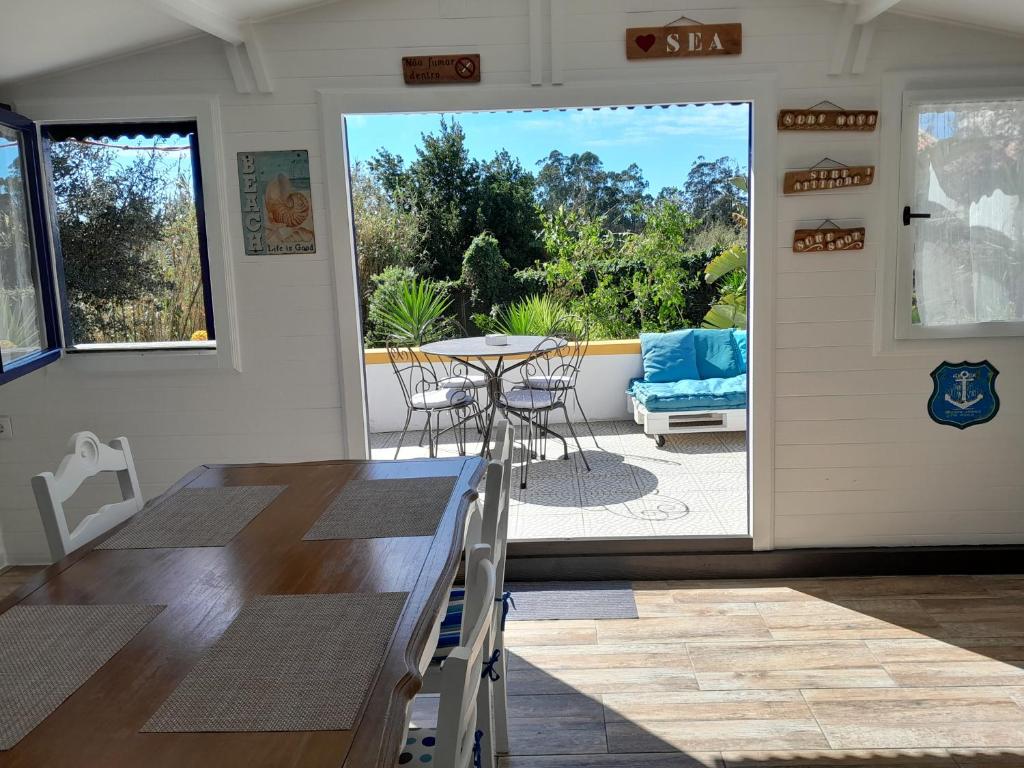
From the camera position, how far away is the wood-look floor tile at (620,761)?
265 cm

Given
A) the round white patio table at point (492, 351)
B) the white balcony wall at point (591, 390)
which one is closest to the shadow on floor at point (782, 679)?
the round white patio table at point (492, 351)

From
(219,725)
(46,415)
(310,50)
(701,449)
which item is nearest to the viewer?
(219,725)

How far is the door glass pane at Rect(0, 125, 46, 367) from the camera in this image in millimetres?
3748

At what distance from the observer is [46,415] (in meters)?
4.16

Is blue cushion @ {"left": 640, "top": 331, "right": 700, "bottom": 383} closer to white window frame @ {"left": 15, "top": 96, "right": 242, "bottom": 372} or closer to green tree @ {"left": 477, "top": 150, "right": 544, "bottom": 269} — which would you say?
green tree @ {"left": 477, "top": 150, "right": 544, "bottom": 269}

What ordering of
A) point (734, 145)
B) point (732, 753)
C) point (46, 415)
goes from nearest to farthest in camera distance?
1. point (732, 753)
2. point (46, 415)
3. point (734, 145)

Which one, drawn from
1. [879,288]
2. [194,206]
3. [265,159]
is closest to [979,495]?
[879,288]

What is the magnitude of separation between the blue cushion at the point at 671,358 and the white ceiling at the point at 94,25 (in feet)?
14.0

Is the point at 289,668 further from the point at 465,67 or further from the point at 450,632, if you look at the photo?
the point at 465,67

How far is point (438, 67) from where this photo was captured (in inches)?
149

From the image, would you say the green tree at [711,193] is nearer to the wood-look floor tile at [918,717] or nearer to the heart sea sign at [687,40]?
the heart sea sign at [687,40]

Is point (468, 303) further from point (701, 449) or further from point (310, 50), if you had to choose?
point (310, 50)

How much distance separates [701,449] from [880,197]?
10.3 feet

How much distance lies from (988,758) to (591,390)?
518 centimetres
